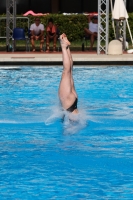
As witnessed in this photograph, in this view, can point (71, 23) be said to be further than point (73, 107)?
Yes

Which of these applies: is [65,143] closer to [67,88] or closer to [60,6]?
[67,88]

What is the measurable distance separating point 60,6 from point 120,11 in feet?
37.1

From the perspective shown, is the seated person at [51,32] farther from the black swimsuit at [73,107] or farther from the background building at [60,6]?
the black swimsuit at [73,107]

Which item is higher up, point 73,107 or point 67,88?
point 67,88

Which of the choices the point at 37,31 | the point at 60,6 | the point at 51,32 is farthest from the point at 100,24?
the point at 60,6

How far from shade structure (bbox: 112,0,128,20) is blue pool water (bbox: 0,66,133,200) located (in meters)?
7.48

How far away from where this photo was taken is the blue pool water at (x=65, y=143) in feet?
26.2

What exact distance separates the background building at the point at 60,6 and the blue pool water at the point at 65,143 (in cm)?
1851

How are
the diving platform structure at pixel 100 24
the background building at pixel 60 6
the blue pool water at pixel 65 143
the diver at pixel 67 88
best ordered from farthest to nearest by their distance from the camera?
the background building at pixel 60 6 < the diving platform structure at pixel 100 24 < the diver at pixel 67 88 < the blue pool water at pixel 65 143

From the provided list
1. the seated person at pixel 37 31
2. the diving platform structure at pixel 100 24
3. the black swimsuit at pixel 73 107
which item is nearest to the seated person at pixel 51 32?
the seated person at pixel 37 31

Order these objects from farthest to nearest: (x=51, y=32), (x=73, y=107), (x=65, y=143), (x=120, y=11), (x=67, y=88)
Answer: (x=51, y=32) → (x=120, y=11) → (x=73, y=107) → (x=67, y=88) → (x=65, y=143)

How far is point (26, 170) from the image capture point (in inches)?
344

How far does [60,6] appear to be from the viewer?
36.2 m

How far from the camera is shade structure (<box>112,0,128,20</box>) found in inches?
987
